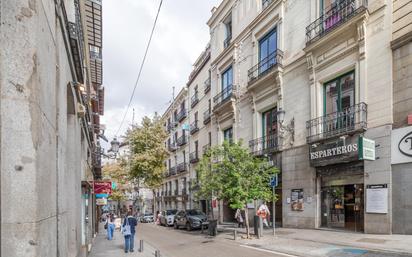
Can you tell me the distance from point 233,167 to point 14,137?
15056 mm

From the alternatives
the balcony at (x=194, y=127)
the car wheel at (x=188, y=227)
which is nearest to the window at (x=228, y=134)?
the car wheel at (x=188, y=227)

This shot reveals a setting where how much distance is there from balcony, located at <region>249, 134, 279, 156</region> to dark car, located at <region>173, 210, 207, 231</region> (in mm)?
6601

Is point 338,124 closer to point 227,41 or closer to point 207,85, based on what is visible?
point 227,41

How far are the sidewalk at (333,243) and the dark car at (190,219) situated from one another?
9436 millimetres

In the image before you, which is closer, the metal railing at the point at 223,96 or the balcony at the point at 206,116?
the metal railing at the point at 223,96

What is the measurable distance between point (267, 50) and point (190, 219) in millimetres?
13552

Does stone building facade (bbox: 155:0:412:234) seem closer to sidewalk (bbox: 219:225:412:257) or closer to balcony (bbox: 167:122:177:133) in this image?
sidewalk (bbox: 219:225:412:257)

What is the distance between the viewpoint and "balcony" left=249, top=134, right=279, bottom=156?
2175 centimetres

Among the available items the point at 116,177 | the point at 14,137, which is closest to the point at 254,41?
the point at 14,137

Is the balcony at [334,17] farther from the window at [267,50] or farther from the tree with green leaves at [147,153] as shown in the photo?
the tree with green leaves at [147,153]

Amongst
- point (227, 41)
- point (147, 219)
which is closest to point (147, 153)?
point (147, 219)

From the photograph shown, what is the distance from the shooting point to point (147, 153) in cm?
3656

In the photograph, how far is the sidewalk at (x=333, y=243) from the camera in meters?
10.9

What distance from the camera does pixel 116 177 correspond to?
4397 centimetres
